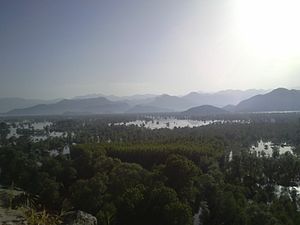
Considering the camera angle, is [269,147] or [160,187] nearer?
[160,187]

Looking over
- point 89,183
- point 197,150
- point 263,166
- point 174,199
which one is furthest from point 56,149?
point 174,199

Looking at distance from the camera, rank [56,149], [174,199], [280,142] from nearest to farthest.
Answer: [174,199] < [56,149] < [280,142]

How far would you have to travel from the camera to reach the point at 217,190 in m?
33.1

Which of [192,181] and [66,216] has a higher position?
[66,216]

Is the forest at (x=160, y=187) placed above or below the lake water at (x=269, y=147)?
above

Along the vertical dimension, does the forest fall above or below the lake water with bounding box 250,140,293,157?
above

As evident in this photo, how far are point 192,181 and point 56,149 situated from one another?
196 feet

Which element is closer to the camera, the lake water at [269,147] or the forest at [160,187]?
the forest at [160,187]

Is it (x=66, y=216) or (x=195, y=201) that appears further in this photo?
(x=195, y=201)

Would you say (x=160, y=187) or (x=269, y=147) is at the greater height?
(x=160, y=187)

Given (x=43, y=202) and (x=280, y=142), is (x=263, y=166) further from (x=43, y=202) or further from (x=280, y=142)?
(x=280, y=142)

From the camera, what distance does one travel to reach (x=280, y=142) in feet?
330

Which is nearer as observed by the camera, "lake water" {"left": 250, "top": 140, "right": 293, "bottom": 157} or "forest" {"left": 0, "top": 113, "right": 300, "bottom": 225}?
"forest" {"left": 0, "top": 113, "right": 300, "bottom": 225}

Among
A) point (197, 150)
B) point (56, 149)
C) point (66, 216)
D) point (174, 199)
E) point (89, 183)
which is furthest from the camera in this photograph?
point (56, 149)
